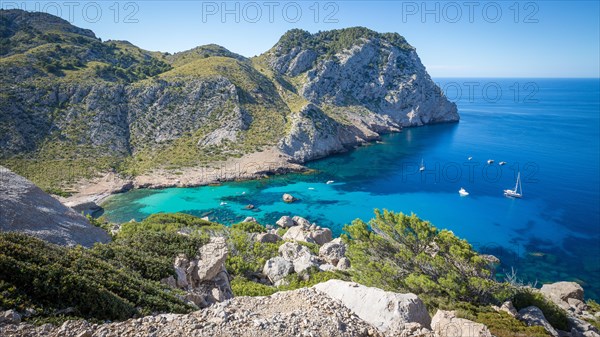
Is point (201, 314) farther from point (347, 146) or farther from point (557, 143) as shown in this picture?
point (557, 143)

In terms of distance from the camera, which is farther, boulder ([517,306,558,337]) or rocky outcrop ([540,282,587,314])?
rocky outcrop ([540,282,587,314])

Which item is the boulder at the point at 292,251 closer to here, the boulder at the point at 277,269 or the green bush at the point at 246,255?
the green bush at the point at 246,255

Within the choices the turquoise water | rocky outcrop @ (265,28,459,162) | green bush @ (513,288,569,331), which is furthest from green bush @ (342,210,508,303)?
rocky outcrop @ (265,28,459,162)

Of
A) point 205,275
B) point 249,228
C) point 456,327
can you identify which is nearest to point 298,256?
point 205,275

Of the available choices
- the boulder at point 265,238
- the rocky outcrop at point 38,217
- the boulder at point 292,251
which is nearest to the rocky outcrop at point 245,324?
the rocky outcrop at point 38,217

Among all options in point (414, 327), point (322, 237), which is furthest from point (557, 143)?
point (414, 327)

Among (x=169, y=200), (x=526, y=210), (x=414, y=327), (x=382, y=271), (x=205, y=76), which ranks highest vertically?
(x=205, y=76)

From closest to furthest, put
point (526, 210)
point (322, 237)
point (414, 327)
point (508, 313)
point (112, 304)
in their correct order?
1. point (112, 304)
2. point (414, 327)
3. point (508, 313)
4. point (322, 237)
5. point (526, 210)

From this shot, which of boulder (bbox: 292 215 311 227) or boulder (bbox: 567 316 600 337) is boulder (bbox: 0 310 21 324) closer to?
boulder (bbox: 567 316 600 337)
